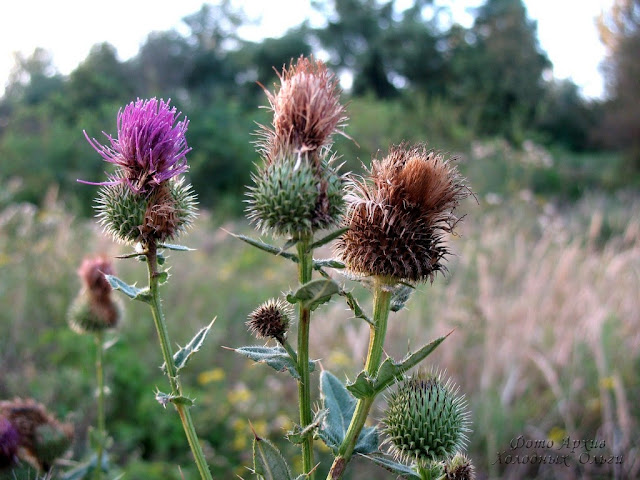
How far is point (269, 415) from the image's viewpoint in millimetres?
4773

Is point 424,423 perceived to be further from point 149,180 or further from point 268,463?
point 149,180

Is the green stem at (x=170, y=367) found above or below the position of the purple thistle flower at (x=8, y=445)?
above

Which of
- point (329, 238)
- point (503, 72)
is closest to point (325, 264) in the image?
point (329, 238)

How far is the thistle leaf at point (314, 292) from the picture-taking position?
43.5 inches

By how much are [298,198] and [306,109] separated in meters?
0.24

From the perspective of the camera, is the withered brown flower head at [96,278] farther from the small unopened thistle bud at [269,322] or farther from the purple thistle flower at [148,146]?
the small unopened thistle bud at [269,322]

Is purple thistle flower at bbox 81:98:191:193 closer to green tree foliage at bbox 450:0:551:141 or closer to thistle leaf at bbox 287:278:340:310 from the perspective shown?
thistle leaf at bbox 287:278:340:310

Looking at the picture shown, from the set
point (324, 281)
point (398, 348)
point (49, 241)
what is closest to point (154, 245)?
point (324, 281)

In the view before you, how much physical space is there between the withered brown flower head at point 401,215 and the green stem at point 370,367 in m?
0.06

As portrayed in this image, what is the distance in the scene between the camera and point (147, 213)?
138cm

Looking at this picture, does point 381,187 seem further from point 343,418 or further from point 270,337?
point 343,418

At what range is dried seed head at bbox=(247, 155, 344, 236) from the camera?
129 centimetres

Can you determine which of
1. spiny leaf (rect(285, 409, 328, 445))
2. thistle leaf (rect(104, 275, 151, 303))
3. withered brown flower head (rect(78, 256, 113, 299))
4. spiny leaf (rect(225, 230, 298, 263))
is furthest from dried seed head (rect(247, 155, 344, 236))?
withered brown flower head (rect(78, 256, 113, 299))

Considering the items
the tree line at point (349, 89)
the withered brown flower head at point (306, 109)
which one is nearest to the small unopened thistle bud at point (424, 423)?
the withered brown flower head at point (306, 109)
